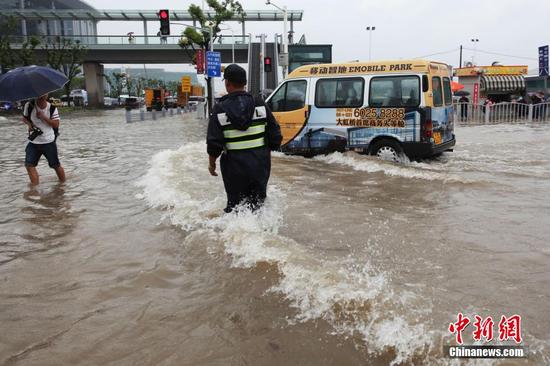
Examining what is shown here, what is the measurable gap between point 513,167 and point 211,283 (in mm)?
7776

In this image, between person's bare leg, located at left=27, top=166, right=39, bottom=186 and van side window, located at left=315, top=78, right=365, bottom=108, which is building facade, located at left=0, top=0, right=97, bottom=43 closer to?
van side window, located at left=315, top=78, right=365, bottom=108

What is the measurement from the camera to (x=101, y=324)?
3.32 m

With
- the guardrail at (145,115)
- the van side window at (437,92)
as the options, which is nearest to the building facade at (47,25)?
the guardrail at (145,115)

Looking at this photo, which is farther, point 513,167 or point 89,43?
point 89,43

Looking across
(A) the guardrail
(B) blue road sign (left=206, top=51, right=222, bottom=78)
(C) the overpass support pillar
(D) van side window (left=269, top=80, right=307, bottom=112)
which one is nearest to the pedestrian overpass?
(C) the overpass support pillar

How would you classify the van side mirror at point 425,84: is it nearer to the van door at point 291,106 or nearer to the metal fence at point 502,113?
the van door at point 291,106

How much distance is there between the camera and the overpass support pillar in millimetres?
57969

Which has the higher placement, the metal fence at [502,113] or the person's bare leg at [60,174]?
the metal fence at [502,113]

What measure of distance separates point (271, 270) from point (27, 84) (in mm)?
5287


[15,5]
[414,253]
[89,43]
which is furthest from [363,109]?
[15,5]

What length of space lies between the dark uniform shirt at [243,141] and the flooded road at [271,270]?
392mm

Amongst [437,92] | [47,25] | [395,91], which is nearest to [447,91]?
[437,92]

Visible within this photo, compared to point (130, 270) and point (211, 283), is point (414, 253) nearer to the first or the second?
point (211, 283)

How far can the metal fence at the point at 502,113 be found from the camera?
21594 mm
